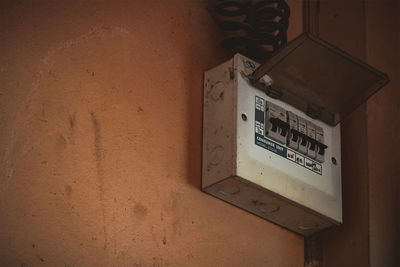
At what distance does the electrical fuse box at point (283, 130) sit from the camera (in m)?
1.86

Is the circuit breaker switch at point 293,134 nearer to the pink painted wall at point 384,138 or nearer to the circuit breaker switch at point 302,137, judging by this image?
the circuit breaker switch at point 302,137

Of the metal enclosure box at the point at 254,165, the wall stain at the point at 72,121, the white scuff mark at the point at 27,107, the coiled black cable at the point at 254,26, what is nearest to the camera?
the white scuff mark at the point at 27,107

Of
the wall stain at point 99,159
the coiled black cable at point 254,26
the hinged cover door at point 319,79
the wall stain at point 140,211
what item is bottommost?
the wall stain at point 140,211

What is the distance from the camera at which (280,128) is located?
1.94 m

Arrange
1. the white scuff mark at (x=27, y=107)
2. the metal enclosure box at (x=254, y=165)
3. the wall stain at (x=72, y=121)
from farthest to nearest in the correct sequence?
the metal enclosure box at (x=254, y=165)
the wall stain at (x=72, y=121)
the white scuff mark at (x=27, y=107)

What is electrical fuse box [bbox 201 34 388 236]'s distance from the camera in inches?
73.2

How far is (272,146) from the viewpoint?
1915mm

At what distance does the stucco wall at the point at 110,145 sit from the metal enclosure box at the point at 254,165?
0.04 m

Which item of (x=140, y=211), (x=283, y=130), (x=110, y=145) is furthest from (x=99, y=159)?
(x=283, y=130)

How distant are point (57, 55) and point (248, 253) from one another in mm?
709

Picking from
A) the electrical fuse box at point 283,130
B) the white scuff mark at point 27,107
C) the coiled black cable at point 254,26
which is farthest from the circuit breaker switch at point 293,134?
the white scuff mark at point 27,107

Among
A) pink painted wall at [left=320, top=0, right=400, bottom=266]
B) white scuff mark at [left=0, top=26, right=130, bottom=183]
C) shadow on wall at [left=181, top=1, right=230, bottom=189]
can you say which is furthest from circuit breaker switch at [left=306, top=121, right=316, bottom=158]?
white scuff mark at [left=0, top=26, right=130, bottom=183]

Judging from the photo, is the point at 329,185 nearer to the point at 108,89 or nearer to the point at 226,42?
the point at 226,42

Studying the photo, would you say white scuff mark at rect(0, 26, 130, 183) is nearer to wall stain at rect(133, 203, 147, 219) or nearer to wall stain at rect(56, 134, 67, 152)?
wall stain at rect(56, 134, 67, 152)
